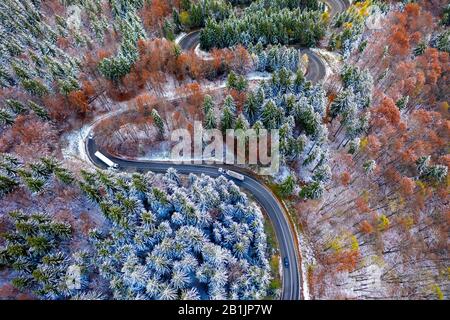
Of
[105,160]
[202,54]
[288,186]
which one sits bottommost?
[288,186]

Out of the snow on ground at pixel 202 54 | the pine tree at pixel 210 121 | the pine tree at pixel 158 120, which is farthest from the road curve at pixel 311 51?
the pine tree at pixel 158 120

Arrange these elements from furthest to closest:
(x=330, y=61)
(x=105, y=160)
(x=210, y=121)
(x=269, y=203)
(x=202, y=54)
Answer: (x=202, y=54) → (x=330, y=61) → (x=105, y=160) → (x=210, y=121) → (x=269, y=203)

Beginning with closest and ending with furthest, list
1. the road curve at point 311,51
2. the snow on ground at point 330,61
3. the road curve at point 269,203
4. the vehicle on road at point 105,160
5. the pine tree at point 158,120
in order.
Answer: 1. the road curve at point 269,203
2. the pine tree at point 158,120
3. the vehicle on road at point 105,160
4. the road curve at point 311,51
5. the snow on ground at point 330,61

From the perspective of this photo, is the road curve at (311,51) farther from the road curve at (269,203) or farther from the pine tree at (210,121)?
the road curve at (269,203)

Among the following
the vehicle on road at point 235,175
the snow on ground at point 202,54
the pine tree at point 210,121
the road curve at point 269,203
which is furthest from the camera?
the snow on ground at point 202,54

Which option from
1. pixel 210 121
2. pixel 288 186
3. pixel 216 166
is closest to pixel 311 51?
pixel 210 121

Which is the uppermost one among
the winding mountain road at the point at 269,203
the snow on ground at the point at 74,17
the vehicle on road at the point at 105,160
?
the snow on ground at the point at 74,17

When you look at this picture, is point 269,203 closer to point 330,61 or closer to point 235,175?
point 235,175

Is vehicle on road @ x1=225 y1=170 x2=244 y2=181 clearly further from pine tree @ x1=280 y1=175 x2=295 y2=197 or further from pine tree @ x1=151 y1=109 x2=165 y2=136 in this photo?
pine tree @ x1=151 y1=109 x2=165 y2=136

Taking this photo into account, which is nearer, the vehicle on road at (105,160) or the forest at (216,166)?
the forest at (216,166)

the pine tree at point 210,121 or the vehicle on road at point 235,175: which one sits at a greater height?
the pine tree at point 210,121

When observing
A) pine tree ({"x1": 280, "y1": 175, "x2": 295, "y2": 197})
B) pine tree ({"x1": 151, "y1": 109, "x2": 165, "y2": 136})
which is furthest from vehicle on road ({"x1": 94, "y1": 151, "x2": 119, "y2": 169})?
pine tree ({"x1": 280, "y1": 175, "x2": 295, "y2": 197})
